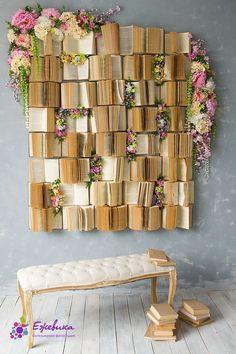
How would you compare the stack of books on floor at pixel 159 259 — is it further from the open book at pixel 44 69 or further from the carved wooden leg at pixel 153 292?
the open book at pixel 44 69

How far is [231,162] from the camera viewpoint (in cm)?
471

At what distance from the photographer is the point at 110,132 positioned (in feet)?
14.4

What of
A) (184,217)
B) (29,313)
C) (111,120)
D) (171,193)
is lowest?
(29,313)

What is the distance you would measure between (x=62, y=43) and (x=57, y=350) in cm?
278

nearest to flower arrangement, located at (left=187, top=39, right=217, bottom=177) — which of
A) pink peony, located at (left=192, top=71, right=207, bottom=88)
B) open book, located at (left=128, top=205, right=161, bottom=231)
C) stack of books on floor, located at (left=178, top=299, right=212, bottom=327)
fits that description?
pink peony, located at (left=192, top=71, right=207, bottom=88)

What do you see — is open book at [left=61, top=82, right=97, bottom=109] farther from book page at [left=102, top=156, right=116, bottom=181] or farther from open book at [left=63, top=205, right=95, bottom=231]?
open book at [left=63, top=205, right=95, bottom=231]

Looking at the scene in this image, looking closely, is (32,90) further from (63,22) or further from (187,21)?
(187,21)

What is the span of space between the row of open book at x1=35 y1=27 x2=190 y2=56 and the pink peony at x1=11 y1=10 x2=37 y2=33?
0.62ft

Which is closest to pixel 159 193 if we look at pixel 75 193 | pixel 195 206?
pixel 195 206

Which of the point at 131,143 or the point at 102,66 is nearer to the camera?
the point at 102,66

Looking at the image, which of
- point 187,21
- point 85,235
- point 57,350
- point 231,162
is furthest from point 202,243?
point 187,21

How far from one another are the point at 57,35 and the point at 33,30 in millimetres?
228

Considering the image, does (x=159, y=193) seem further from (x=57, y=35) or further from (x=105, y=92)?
(x=57, y=35)

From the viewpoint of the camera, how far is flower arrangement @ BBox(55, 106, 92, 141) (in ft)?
14.3
